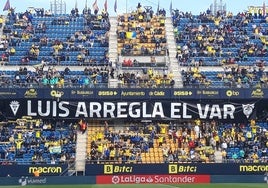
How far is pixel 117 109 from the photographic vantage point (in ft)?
137

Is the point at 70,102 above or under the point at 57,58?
under

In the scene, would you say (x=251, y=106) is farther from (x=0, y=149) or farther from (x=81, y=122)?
(x=0, y=149)

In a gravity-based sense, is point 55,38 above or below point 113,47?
above

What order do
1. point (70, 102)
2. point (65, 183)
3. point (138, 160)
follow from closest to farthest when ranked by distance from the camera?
point (65, 183) → point (138, 160) → point (70, 102)

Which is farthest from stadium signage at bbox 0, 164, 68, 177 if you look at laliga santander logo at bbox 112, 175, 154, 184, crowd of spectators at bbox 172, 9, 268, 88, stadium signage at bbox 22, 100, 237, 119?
crowd of spectators at bbox 172, 9, 268, 88

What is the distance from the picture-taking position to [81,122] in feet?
138

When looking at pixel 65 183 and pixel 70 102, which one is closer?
pixel 65 183

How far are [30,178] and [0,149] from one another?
5.04m

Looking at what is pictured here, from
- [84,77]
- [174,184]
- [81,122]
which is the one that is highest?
[84,77]

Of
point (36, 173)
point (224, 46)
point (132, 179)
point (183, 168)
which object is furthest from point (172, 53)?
point (36, 173)

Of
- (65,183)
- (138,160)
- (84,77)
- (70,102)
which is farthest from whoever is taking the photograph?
(84,77)

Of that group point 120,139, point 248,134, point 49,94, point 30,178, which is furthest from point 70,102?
point 248,134

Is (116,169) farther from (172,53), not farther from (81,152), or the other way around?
(172,53)

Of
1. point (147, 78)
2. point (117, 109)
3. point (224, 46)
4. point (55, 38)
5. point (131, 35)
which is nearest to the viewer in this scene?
point (117, 109)
